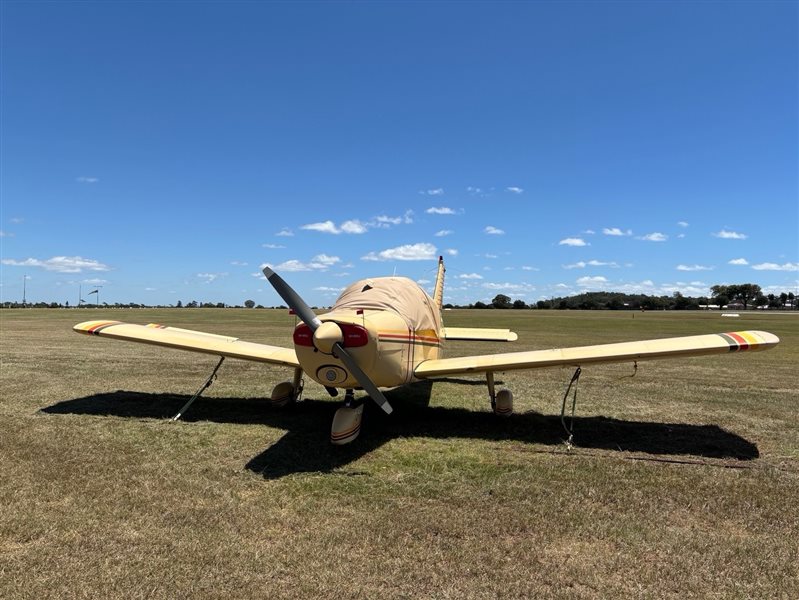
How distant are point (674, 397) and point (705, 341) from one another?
408 cm

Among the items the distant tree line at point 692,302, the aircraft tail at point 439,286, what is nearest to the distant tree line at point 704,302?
the distant tree line at point 692,302

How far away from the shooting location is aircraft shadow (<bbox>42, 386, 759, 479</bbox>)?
6.28 metres

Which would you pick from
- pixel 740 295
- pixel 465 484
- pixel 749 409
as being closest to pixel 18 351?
pixel 465 484

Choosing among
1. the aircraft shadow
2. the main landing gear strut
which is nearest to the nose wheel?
the aircraft shadow

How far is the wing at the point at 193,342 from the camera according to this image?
8398 millimetres

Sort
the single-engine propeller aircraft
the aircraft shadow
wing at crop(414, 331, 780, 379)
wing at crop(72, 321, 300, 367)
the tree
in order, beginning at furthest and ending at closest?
the tree, wing at crop(72, 321, 300, 367), wing at crop(414, 331, 780, 379), the aircraft shadow, the single-engine propeller aircraft

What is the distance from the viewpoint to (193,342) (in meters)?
8.89

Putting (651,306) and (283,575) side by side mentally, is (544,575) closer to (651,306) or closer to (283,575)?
(283,575)

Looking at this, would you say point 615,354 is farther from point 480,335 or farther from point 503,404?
→ point 480,335

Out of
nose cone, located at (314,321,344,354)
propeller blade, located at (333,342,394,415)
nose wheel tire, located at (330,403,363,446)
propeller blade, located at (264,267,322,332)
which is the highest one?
propeller blade, located at (264,267,322,332)

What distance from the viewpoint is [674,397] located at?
10359 millimetres

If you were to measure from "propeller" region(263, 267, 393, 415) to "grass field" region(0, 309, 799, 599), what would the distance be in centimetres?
82

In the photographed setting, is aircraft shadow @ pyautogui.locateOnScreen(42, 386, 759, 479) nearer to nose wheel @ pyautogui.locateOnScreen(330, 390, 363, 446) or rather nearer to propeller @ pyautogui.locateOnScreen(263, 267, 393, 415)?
nose wheel @ pyautogui.locateOnScreen(330, 390, 363, 446)

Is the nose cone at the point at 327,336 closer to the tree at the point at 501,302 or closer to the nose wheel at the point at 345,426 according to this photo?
the nose wheel at the point at 345,426
